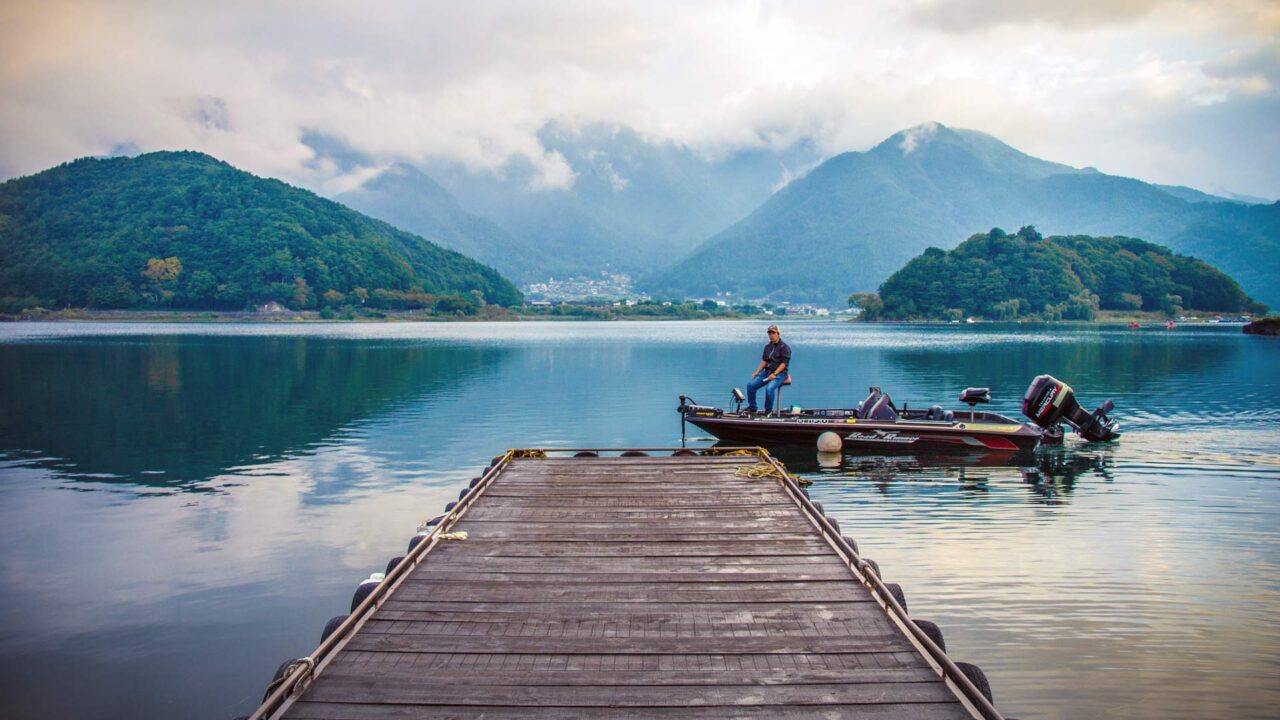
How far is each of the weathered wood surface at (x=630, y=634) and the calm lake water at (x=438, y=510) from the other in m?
2.37

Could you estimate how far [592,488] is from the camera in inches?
487

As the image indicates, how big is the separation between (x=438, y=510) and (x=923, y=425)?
12.5 metres

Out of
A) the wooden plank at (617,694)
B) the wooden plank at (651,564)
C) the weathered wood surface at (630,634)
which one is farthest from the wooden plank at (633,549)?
the wooden plank at (617,694)

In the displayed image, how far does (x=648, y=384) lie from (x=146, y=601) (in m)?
32.0

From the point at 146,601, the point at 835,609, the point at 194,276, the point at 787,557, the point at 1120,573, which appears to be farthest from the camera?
the point at 194,276

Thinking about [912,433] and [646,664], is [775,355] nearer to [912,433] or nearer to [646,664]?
[912,433]

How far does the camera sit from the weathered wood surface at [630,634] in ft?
17.3

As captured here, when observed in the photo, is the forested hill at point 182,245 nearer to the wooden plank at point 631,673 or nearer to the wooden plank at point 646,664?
the wooden plank at point 646,664

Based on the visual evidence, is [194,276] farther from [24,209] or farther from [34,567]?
[34,567]

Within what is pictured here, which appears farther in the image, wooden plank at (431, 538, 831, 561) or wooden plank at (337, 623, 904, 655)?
wooden plank at (431, 538, 831, 561)

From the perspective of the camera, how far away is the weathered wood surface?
5.28 meters

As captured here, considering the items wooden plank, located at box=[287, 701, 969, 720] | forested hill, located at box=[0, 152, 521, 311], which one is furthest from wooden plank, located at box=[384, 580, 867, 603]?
forested hill, located at box=[0, 152, 521, 311]

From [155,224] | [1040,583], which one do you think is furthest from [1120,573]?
[155,224]

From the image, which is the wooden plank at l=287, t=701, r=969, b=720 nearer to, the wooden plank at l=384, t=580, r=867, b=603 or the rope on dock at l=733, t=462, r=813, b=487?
the wooden plank at l=384, t=580, r=867, b=603
